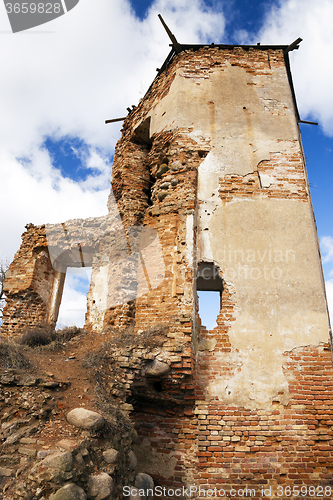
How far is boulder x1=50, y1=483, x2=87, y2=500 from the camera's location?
2730 mm

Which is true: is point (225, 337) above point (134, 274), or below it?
below

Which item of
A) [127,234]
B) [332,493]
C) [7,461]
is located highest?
[127,234]

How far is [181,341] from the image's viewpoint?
200 inches

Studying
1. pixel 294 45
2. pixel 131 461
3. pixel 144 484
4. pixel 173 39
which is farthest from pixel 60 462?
pixel 294 45

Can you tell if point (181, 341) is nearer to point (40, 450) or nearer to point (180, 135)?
point (40, 450)

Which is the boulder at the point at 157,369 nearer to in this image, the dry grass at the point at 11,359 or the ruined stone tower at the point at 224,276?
the ruined stone tower at the point at 224,276

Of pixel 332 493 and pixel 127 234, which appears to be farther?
pixel 127 234

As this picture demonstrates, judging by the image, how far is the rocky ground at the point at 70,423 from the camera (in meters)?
2.88

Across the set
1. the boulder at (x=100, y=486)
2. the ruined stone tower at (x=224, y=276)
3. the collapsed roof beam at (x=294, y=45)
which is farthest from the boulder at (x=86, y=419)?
the collapsed roof beam at (x=294, y=45)

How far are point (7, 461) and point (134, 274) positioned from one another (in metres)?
4.57

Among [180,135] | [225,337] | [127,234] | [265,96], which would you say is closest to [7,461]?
[225,337]

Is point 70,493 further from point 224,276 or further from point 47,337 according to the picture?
point 47,337

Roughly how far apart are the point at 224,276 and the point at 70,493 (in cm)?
392

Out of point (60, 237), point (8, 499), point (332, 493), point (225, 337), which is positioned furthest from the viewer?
point (60, 237)
